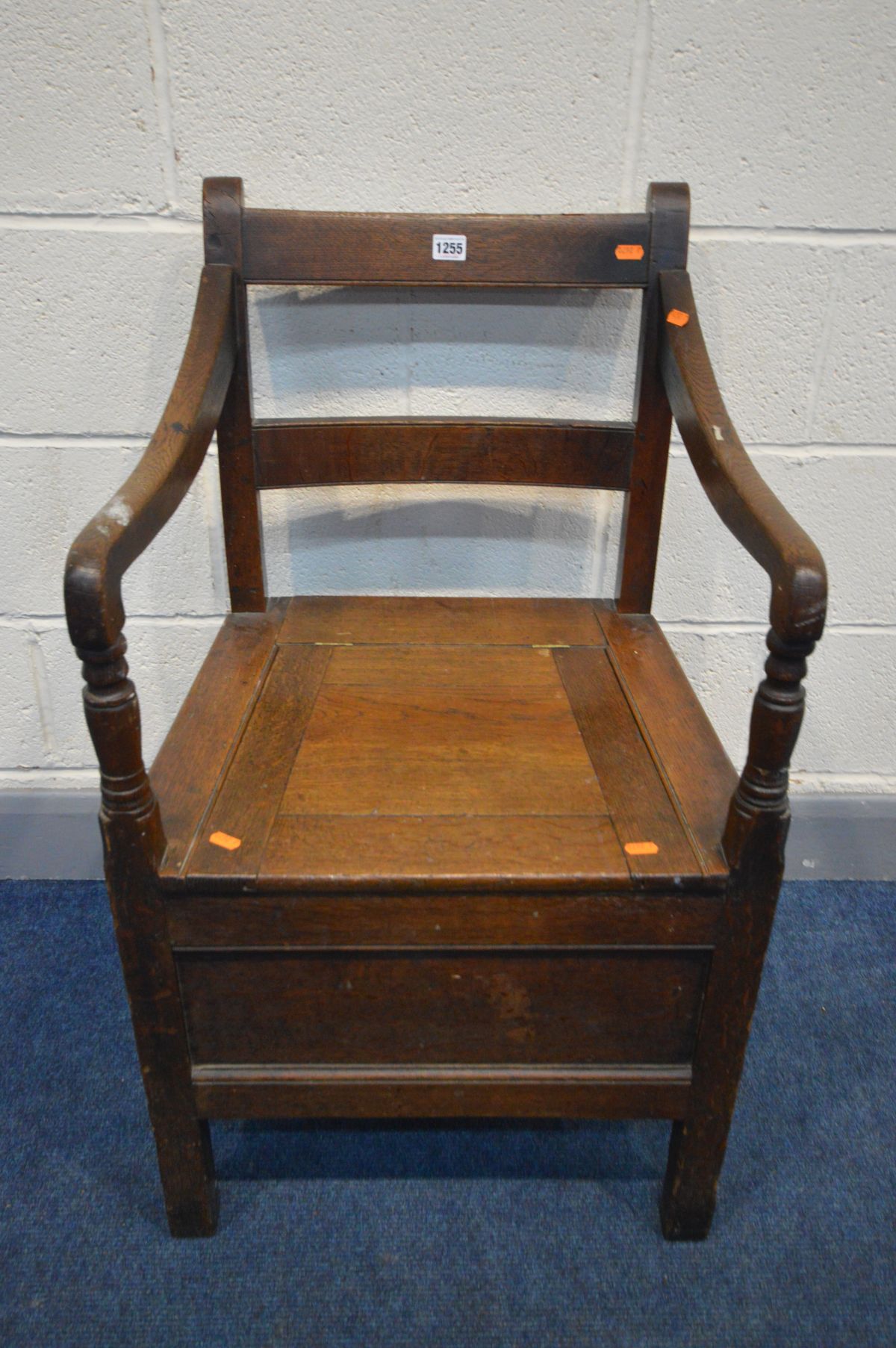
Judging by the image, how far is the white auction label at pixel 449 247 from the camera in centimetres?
108

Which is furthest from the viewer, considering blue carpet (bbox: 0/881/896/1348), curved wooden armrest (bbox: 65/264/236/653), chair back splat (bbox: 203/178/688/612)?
chair back splat (bbox: 203/178/688/612)

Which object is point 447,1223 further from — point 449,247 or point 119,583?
point 449,247

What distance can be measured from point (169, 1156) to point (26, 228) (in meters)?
1.07

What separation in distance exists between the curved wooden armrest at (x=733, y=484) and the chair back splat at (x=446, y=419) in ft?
0.16

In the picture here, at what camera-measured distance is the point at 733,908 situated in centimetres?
85

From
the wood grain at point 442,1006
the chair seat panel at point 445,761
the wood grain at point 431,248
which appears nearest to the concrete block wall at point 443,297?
the wood grain at point 431,248

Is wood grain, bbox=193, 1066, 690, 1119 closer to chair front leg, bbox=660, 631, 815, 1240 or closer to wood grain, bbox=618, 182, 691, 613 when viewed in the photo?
chair front leg, bbox=660, 631, 815, 1240

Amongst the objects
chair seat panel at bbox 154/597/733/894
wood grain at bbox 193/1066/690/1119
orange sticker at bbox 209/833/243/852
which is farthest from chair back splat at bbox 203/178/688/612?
wood grain at bbox 193/1066/690/1119

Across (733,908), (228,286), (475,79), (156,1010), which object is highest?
(475,79)

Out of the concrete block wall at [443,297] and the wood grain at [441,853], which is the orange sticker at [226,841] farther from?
the concrete block wall at [443,297]

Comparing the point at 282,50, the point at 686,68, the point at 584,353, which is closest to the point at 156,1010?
the point at 584,353

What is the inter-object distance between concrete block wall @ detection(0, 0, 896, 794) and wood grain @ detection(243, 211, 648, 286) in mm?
146

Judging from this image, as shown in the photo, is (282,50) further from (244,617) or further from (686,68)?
(244,617)

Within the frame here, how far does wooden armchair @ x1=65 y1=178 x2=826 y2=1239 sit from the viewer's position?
32.2 inches
